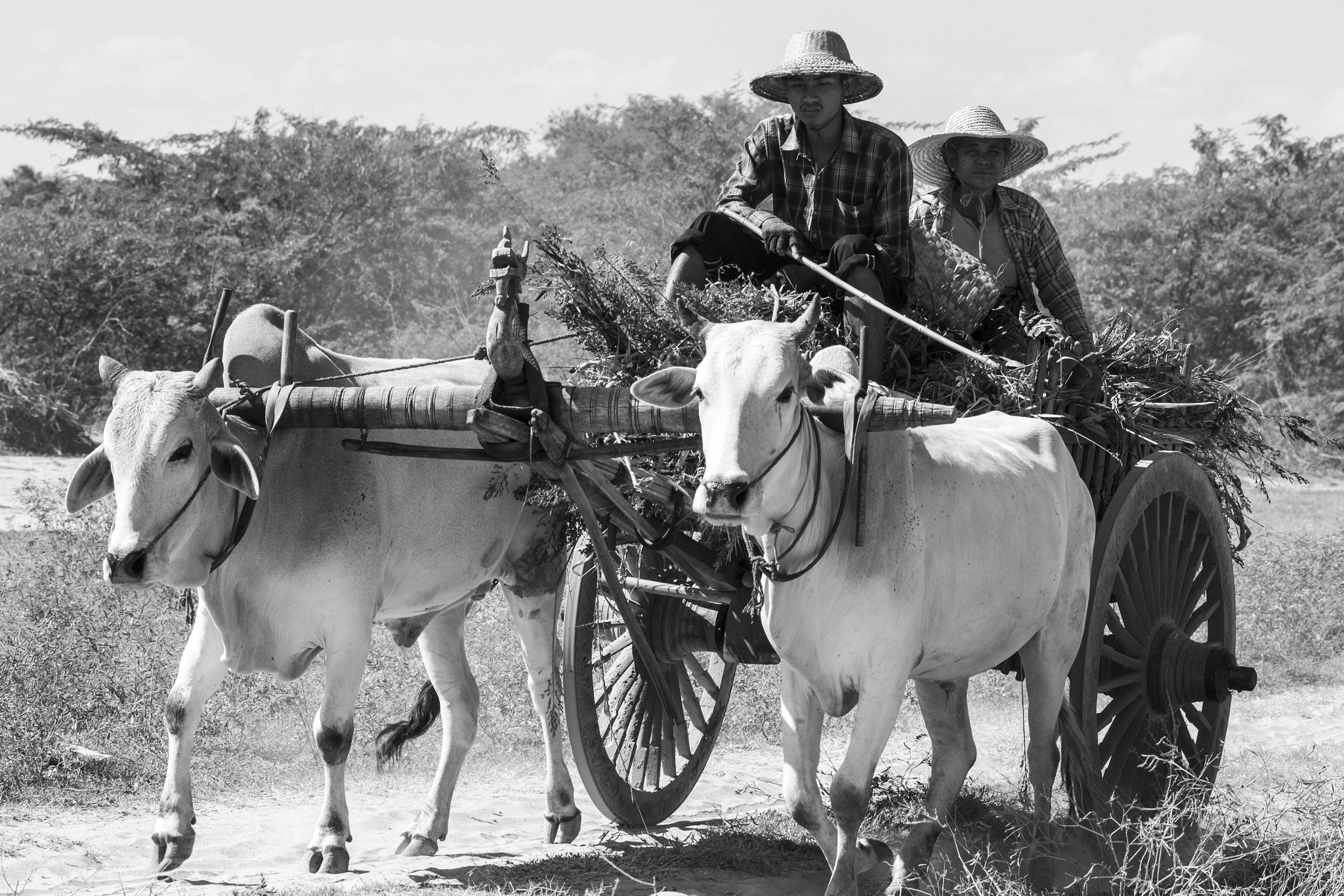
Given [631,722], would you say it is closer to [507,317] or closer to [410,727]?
[410,727]

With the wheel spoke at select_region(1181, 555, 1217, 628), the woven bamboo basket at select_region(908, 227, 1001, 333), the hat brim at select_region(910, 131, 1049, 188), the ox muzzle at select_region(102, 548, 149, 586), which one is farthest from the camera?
the hat brim at select_region(910, 131, 1049, 188)

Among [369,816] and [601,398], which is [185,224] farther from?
[601,398]

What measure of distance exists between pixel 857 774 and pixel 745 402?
1109 millimetres

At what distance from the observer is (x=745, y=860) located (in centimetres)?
478

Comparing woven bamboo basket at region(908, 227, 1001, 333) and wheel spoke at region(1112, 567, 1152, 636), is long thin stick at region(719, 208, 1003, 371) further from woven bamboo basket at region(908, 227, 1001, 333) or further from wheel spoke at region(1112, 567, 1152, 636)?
wheel spoke at region(1112, 567, 1152, 636)

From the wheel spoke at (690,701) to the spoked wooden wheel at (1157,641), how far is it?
4.69ft

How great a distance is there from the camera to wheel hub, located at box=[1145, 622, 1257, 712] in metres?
4.93

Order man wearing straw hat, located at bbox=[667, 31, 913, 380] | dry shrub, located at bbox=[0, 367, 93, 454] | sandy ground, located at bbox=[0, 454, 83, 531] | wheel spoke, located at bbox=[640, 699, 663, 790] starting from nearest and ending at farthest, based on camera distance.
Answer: man wearing straw hat, located at bbox=[667, 31, 913, 380]
wheel spoke, located at bbox=[640, 699, 663, 790]
sandy ground, located at bbox=[0, 454, 83, 531]
dry shrub, located at bbox=[0, 367, 93, 454]

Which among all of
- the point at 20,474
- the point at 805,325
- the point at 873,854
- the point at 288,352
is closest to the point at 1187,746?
the point at 873,854

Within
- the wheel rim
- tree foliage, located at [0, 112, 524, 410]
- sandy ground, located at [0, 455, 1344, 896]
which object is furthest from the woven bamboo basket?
tree foliage, located at [0, 112, 524, 410]

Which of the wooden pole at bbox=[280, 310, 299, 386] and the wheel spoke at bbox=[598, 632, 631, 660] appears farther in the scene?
the wheel spoke at bbox=[598, 632, 631, 660]

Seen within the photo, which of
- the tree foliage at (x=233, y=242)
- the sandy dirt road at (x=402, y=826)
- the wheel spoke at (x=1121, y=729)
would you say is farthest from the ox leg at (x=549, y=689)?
the tree foliage at (x=233, y=242)

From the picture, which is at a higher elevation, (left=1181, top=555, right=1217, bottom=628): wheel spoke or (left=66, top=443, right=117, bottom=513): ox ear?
(left=66, top=443, right=117, bottom=513): ox ear

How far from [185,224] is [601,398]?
46.7 feet
